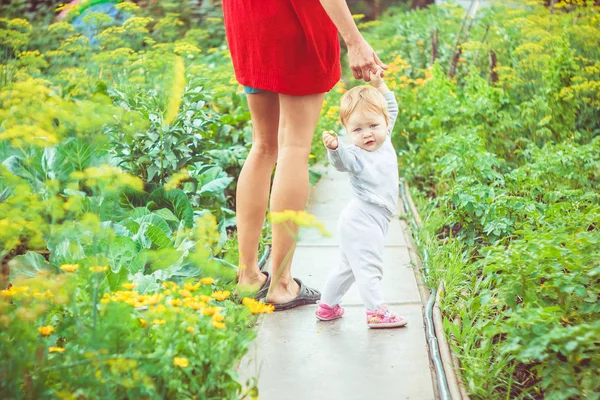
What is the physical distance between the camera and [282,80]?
107 inches

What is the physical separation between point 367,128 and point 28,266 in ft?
5.00

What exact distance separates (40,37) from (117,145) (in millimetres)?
4582

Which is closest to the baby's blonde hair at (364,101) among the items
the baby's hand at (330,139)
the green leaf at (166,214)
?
the baby's hand at (330,139)

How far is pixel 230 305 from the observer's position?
2.55m

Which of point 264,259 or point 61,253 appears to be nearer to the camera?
point 61,253

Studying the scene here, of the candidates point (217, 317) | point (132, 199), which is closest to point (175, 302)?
point (217, 317)

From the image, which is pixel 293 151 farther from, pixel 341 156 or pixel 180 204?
pixel 180 204

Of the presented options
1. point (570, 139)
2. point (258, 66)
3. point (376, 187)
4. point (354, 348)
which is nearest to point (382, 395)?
point (354, 348)

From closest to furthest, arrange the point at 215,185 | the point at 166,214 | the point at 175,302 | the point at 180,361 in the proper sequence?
1. the point at 180,361
2. the point at 175,302
3. the point at 166,214
4. the point at 215,185

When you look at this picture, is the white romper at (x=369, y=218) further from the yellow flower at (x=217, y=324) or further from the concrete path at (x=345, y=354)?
the yellow flower at (x=217, y=324)

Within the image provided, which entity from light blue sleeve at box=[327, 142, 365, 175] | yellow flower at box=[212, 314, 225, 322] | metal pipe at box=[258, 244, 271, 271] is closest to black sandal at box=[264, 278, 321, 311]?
metal pipe at box=[258, 244, 271, 271]

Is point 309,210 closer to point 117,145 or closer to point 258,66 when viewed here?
point 117,145

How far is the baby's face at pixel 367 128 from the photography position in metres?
2.73

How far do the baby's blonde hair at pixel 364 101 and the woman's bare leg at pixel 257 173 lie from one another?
1.08 ft
